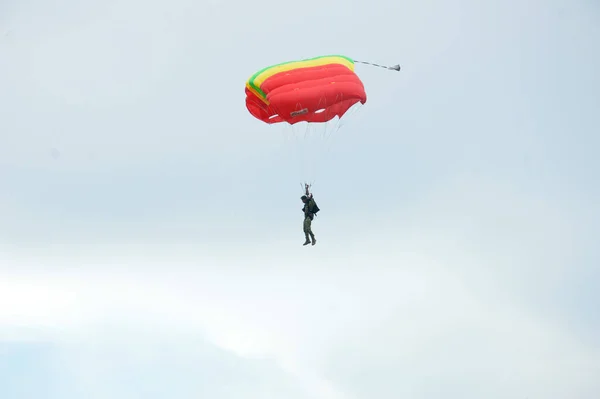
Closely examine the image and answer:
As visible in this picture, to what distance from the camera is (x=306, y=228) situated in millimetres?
67688

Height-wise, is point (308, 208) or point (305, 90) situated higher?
point (305, 90)

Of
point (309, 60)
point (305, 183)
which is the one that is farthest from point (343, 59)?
point (305, 183)

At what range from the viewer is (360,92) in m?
67.5

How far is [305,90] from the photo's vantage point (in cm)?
6656

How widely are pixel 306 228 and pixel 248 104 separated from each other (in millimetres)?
6942

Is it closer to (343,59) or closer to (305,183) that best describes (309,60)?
(343,59)

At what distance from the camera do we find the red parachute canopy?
66.4 metres

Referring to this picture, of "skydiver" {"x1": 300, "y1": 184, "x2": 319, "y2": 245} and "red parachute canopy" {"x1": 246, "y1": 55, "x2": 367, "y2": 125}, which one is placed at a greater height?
"red parachute canopy" {"x1": 246, "y1": 55, "x2": 367, "y2": 125}

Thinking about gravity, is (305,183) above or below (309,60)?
below

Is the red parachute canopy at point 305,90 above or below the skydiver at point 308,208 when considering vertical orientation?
above

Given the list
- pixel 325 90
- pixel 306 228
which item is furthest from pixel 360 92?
pixel 306 228

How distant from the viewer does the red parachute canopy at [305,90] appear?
66438 millimetres

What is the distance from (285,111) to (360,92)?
374cm

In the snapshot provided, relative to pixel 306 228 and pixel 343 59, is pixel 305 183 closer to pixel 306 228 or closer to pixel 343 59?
pixel 306 228
